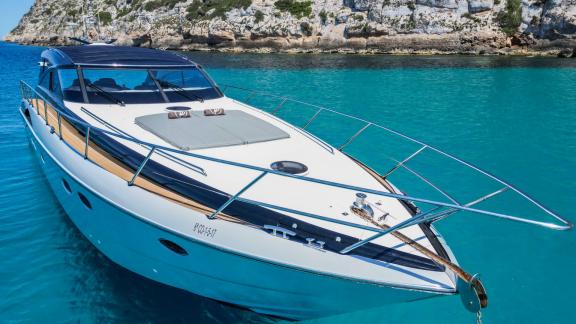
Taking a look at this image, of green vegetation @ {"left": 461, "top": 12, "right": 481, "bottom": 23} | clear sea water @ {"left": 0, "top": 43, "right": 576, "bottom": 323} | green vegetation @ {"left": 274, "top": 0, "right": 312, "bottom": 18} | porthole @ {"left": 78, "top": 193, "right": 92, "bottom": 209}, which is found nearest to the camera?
clear sea water @ {"left": 0, "top": 43, "right": 576, "bottom": 323}

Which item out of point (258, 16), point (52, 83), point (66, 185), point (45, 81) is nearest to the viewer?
point (66, 185)

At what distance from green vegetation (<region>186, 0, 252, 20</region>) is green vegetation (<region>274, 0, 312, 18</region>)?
17.5ft

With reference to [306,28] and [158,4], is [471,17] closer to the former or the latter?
[306,28]

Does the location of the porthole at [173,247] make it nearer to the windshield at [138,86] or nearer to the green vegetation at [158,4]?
the windshield at [138,86]

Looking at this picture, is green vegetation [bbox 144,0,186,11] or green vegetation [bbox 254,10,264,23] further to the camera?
green vegetation [bbox 144,0,186,11]

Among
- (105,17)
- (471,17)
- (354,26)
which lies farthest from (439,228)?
(105,17)

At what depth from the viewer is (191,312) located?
5184 mm

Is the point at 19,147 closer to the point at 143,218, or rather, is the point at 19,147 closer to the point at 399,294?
the point at 143,218

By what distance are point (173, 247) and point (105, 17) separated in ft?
302

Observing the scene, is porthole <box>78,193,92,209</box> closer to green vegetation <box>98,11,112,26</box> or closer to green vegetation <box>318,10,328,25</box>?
green vegetation <box>318,10,328,25</box>

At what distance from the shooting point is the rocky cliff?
4741 centimetres

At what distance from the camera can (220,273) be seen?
4.39 metres

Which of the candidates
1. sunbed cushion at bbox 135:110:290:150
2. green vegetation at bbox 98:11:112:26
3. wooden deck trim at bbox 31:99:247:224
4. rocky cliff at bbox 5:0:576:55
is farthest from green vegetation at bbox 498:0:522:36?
green vegetation at bbox 98:11:112:26

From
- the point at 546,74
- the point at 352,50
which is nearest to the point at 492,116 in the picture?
the point at 546,74
